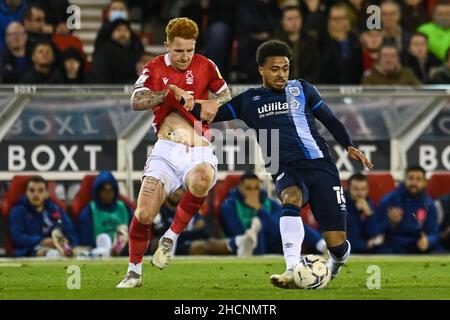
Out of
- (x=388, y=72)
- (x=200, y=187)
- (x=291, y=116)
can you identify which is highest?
(x=388, y=72)

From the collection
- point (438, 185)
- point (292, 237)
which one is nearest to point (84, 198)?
point (438, 185)

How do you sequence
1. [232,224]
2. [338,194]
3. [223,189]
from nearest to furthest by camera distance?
1. [338,194]
2. [232,224]
3. [223,189]

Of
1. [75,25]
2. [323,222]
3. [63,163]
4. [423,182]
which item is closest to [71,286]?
[323,222]

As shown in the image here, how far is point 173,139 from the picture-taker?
11.5 meters

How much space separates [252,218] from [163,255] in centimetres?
476

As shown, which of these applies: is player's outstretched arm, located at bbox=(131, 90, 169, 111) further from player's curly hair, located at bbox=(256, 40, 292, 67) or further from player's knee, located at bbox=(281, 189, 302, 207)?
player's knee, located at bbox=(281, 189, 302, 207)

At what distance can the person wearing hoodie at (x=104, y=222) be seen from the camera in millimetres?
15727

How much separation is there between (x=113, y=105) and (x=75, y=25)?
2472mm

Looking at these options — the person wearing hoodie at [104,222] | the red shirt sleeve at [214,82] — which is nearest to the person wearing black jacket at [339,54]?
the person wearing hoodie at [104,222]

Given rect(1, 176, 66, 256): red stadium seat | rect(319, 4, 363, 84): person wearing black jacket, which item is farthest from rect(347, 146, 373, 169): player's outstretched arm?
rect(319, 4, 363, 84): person wearing black jacket

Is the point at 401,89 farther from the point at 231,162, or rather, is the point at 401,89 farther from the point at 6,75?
the point at 6,75

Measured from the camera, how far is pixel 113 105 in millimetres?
16422

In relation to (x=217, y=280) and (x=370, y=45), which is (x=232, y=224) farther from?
(x=370, y=45)

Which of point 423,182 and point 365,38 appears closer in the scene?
point 423,182
